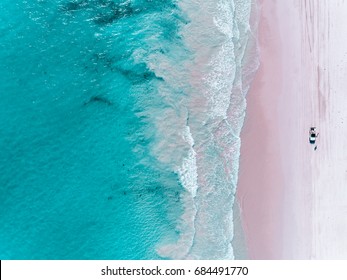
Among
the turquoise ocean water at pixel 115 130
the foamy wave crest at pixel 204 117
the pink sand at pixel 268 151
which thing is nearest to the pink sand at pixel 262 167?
the pink sand at pixel 268 151

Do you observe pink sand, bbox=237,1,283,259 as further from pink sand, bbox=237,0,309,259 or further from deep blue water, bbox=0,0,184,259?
deep blue water, bbox=0,0,184,259

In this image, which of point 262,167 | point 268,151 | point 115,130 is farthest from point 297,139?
point 115,130

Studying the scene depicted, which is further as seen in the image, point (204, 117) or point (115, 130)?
point (204, 117)

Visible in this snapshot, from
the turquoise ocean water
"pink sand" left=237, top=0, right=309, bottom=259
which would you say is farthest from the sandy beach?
the turquoise ocean water

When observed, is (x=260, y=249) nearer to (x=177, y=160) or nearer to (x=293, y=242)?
(x=293, y=242)

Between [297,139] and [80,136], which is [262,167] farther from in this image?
[80,136]

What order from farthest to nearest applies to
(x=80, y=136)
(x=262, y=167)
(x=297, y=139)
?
1. (x=297, y=139)
2. (x=262, y=167)
3. (x=80, y=136)
